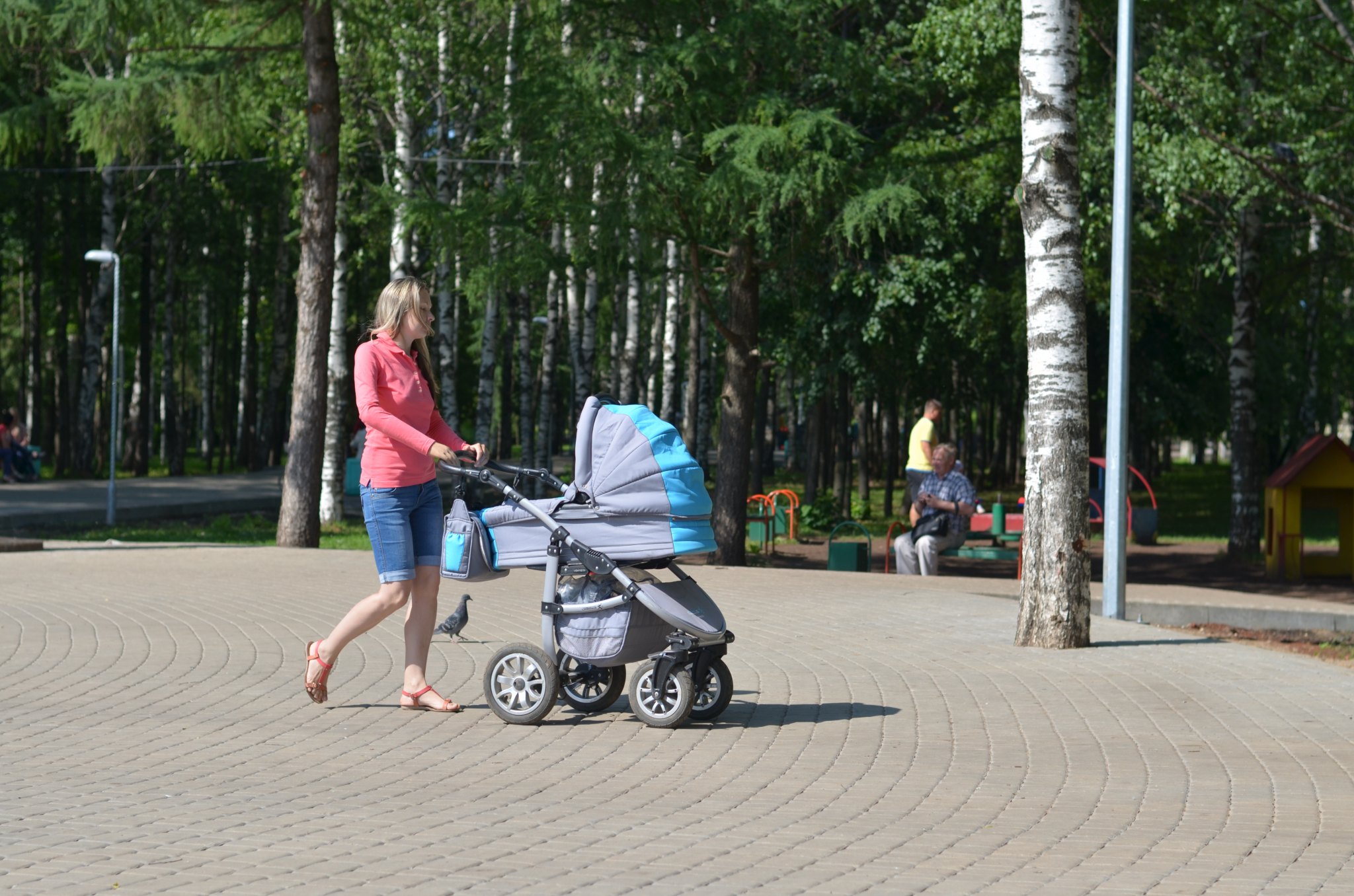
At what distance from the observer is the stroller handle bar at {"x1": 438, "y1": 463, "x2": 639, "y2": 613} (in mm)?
6711

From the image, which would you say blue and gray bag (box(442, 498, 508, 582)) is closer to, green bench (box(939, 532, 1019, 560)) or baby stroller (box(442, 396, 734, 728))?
baby stroller (box(442, 396, 734, 728))

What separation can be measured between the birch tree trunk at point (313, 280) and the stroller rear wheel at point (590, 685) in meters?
10.6

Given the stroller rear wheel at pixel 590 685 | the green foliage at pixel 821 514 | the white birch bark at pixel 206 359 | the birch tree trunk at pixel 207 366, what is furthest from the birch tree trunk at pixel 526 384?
the stroller rear wheel at pixel 590 685

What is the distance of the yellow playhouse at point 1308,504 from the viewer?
18.1 metres

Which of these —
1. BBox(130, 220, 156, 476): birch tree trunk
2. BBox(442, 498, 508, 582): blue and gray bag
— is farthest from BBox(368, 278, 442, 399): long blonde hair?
BBox(130, 220, 156, 476): birch tree trunk

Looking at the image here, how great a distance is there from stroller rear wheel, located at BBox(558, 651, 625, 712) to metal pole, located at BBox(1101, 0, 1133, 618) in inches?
201

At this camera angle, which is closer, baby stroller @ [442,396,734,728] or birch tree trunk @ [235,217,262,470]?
baby stroller @ [442,396,734,728]

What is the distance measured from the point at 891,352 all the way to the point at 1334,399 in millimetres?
34022

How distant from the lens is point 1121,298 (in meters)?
11.0

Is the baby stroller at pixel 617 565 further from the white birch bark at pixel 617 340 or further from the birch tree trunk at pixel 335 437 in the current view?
the white birch bark at pixel 617 340

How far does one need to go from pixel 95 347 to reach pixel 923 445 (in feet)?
75.6

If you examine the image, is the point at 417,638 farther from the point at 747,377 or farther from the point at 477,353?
the point at 477,353

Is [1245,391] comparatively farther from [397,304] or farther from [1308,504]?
[397,304]

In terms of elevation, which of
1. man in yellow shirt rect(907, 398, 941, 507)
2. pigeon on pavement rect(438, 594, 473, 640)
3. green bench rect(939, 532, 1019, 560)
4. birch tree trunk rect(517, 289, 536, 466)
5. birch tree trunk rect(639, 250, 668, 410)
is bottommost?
pigeon on pavement rect(438, 594, 473, 640)
